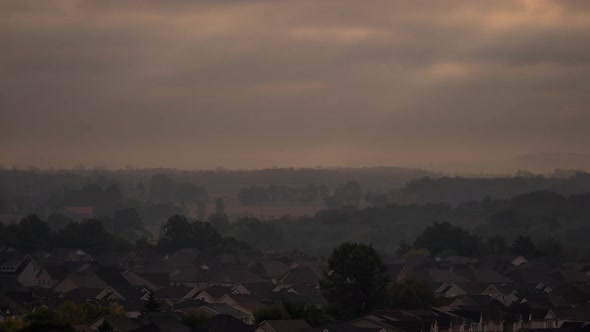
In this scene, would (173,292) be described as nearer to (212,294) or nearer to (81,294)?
(212,294)

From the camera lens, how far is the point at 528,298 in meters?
86.1

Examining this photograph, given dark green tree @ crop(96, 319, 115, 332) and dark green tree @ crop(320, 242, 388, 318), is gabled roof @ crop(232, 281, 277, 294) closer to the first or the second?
dark green tree @ crop(320, 242, 388, 318)

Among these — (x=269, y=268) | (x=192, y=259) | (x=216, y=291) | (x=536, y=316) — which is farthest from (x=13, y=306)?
(x=192, y=259)

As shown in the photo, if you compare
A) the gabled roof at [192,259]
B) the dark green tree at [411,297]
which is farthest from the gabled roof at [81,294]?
the gabled roof at [192,259]

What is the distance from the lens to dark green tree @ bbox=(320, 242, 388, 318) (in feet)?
253

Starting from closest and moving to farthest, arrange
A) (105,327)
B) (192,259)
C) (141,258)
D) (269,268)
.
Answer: (105,327) → (269,268) → (192,259) → (141,258)

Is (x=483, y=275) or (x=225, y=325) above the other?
(x=483, y=275)

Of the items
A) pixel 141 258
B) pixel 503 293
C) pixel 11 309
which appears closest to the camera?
pixel 11 309

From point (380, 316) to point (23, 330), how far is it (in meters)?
18.0

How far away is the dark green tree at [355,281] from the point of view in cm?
7712

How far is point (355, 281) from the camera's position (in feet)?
255

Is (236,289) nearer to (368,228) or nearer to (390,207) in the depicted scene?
(368,228)

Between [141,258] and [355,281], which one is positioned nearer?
[355,281]

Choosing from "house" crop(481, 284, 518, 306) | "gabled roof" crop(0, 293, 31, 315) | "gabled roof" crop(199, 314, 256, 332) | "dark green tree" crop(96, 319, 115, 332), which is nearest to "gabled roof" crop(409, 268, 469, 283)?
"house" crop(481, 284, 518, 306)
